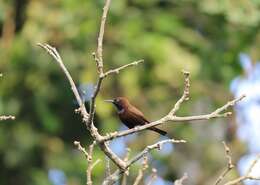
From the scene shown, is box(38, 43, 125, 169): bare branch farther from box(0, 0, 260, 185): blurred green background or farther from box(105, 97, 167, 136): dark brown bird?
box(0, 0, 260, 185): blurred green background

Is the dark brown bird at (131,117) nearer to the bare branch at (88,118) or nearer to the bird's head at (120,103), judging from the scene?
the bird's head at (120,103)

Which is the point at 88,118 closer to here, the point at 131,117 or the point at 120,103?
the point at 131,117

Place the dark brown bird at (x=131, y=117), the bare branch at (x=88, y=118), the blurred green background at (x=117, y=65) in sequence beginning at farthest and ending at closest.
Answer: the blurred green background at (x=117, y=65)
the dark brown bird at (x=131, y=117)
the bare branch at (x=88, y=118)

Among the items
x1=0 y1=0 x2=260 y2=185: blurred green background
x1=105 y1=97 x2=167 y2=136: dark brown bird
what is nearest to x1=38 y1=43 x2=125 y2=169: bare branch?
x1=105 y1=97 x2=167 y2=136: dark brown bird

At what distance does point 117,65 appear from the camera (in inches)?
424

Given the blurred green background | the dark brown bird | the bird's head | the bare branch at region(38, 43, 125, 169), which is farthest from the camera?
the blurred green background

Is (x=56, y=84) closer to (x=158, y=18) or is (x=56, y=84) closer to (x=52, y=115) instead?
Answer: (x=52, y=115)

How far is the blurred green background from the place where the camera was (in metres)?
10.6

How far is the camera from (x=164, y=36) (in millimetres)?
10766

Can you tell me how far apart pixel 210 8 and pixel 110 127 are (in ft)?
5.06

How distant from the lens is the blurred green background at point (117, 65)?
34.7ft

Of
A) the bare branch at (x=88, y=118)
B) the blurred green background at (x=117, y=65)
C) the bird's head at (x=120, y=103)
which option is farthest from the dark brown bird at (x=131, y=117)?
the blurred green background at (x=117, y=65)

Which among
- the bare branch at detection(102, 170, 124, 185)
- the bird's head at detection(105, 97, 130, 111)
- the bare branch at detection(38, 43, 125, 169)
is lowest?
the bare branch at detection(102, 170, 124, 185)

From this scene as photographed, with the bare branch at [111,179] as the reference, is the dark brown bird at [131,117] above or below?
above
